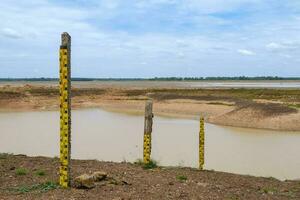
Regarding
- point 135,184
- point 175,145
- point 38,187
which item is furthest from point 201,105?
point 38,187

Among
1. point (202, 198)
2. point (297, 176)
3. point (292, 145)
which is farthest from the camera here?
point (292, 145)

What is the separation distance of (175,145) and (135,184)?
44.8 feet

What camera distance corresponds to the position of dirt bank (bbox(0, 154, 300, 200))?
30.8 feet

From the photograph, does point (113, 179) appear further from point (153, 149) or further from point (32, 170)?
point (153, 149)

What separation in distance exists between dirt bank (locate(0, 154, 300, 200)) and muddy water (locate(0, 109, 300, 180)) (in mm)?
4270

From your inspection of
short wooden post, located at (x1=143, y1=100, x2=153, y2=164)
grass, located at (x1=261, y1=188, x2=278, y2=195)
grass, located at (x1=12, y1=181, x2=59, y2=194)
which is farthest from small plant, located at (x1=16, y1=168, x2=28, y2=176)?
grass, located at (x1=261, y1=188, x2=278, y2=195)

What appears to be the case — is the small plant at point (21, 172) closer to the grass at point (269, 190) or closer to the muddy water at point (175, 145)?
the grass at point (269, 190)

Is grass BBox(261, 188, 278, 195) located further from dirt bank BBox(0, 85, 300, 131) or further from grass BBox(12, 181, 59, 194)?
dirt bank BBox(0, 85, 300, 131)

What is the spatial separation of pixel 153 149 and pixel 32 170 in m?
10.9

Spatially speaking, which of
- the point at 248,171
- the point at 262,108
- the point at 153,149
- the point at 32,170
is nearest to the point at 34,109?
the point at 262,108

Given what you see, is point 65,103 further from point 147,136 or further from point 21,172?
point 147,136

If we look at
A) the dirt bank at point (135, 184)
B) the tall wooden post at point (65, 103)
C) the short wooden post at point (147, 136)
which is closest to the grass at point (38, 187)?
the dirt bank at point (135, 184)

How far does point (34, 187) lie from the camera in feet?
32.1

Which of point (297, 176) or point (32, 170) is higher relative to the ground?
point (32, 170)
